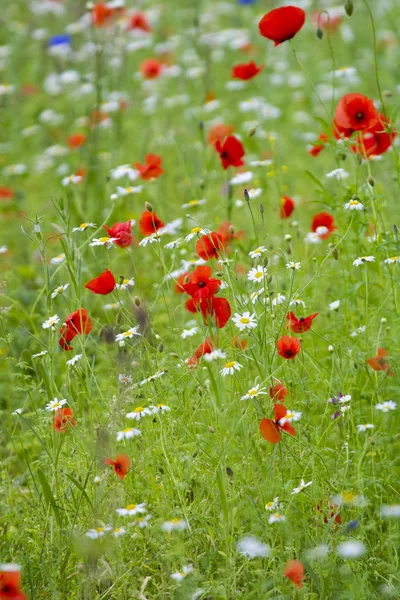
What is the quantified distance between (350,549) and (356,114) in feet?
4.01

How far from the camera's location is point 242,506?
2.09 metres

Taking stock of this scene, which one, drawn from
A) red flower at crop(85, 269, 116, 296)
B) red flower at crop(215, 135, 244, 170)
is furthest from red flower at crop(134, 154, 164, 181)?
red flower at crop(85, 269, 116, 296)

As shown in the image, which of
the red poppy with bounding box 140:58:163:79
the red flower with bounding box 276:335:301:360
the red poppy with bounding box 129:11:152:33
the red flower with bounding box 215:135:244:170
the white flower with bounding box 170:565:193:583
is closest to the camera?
the white flower with bounding box 170:565:193:583

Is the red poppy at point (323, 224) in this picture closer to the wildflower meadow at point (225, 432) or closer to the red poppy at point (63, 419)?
the wildflower meadow at point (225, 432)

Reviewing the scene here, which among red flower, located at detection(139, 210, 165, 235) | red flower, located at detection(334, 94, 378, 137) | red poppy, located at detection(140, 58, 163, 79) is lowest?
red poppy, located at detection(140, 58, 163, 79)

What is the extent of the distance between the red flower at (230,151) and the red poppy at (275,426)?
990mm

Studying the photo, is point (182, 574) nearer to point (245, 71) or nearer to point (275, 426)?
point (275, 426)

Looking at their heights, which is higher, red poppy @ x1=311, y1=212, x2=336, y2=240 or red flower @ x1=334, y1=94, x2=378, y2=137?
red flower @ x1=334, y1=94, x2=378, y2=137

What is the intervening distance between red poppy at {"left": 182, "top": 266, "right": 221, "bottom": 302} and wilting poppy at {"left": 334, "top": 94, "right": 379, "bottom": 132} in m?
0.64

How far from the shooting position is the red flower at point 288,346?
2.11m

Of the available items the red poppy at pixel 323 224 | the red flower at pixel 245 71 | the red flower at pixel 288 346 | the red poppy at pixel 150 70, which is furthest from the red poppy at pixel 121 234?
the red poppy at pixel 150 70

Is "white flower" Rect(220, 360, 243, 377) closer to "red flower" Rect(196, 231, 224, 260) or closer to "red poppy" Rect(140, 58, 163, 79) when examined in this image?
"red flower" Rect(196, 231, 224, 260)

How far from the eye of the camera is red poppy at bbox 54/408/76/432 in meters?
2.22

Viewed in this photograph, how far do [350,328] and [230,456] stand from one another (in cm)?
70
